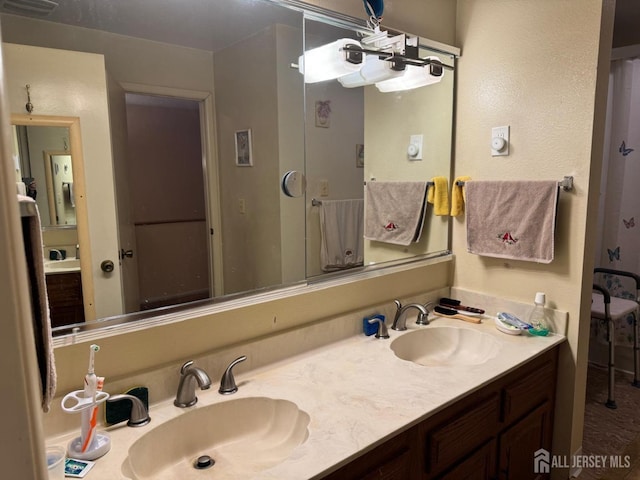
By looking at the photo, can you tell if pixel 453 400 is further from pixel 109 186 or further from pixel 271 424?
pixel 109 186

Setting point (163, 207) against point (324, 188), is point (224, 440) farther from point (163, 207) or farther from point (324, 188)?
point (324, 188)

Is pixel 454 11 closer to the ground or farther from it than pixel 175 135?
farther from it

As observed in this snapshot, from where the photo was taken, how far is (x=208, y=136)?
1.51 metres

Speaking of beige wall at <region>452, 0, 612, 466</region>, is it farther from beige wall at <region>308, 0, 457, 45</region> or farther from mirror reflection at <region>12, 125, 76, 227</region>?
mirror reflection at <region>12, 125, 76, 227</region>

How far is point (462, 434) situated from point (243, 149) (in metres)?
1.24

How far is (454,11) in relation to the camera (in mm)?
1959

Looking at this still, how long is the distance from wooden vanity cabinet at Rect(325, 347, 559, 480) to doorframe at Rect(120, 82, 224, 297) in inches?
28.6

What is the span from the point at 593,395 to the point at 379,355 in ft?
6.19

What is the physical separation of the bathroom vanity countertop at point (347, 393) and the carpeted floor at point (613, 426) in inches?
31.8

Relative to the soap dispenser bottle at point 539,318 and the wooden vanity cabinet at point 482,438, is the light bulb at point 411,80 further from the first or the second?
the wooden vanity cabinet at point 482,438

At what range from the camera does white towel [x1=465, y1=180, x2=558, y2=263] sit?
168cm

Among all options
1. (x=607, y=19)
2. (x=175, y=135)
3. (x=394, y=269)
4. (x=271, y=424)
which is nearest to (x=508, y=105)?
(x=607, y=19)

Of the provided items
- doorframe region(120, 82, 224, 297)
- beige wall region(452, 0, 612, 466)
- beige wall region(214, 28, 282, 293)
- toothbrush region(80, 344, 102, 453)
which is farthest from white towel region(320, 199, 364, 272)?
toothbrush region(80, 344, 102, 453)

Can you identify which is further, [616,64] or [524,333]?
[616,64]
